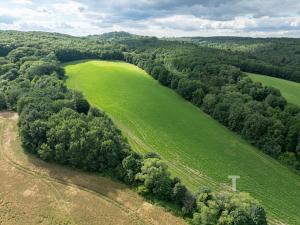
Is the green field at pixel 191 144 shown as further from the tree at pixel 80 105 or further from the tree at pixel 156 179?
the tree at pixel 80 105

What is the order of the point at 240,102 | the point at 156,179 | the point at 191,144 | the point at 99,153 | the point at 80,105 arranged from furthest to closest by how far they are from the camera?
the point at 240,102 < the point at 80,105 < the point at 191,144 < the point at 99,153 < the point at 156,179

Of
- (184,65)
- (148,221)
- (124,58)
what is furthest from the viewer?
(124,58)

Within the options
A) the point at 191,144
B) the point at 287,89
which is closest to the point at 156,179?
the point at 191,144

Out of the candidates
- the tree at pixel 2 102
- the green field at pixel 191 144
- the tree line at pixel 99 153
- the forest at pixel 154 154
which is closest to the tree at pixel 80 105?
the tree line at pixel 99 153

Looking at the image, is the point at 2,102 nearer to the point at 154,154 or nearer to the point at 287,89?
the point at 154,154

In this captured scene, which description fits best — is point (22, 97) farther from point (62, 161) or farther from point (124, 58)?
point (124, 58)

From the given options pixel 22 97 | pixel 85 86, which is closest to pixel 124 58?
pixel 85 86

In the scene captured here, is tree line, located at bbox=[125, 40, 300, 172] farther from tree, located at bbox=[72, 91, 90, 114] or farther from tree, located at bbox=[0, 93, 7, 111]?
tree, located at bbox=[0, 93, 7, 111]
